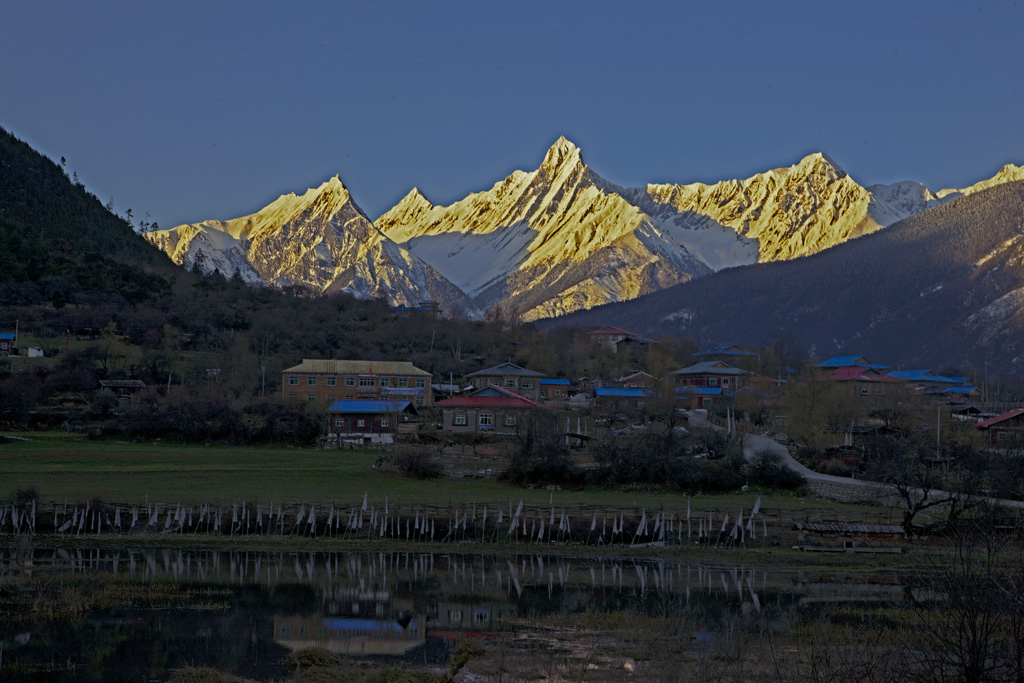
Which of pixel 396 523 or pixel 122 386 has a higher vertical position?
pixel 122 386

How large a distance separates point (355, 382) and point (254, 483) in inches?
1390

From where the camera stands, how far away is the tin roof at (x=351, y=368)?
271 ft

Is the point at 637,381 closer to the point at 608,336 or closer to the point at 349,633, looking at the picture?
the point at 608,336

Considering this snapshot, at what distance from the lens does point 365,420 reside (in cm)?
6888

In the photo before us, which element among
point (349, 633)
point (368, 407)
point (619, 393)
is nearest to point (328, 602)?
point (349, 633)

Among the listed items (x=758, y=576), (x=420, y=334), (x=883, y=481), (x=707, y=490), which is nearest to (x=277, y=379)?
(x=420, y=334)

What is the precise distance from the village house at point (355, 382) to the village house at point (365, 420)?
948 centimetres

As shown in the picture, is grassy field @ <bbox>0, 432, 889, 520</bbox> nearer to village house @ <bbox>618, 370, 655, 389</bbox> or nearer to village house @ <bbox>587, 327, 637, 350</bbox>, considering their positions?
village house @ <bbox>618, 370, 655, 389</bbox>

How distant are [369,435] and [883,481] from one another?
31575 millimetres

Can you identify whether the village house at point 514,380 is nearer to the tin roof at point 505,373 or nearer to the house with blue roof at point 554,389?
the tin roof at point 505,373

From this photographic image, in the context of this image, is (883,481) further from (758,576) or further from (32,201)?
(32,201)

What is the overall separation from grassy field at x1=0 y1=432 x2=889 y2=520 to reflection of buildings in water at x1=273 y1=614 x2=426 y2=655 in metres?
17.0

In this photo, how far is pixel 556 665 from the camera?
75.7 feet

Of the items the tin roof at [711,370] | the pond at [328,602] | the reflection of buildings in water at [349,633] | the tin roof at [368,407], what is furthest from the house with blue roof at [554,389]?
Answer: the reflection of buildings in water at [349,633]
